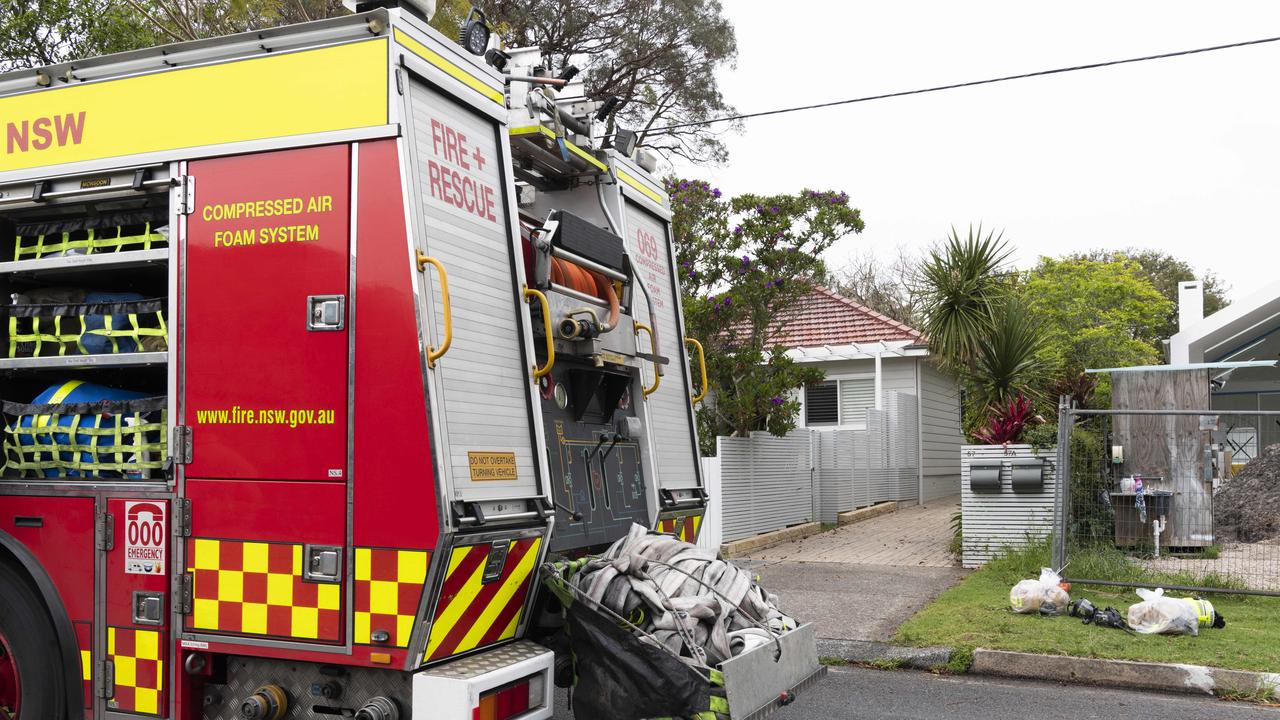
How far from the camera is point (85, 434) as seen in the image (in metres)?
4.70

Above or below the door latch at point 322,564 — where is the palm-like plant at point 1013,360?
above

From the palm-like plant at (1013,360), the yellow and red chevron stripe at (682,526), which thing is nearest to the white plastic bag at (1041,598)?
the yellow and red chevron stripe at (682,526)

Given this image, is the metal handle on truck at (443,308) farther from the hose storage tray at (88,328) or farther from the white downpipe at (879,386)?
the white downpipe at (879,386)

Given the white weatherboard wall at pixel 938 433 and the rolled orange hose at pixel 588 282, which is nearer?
the rolled orange hose at pixel 588 282

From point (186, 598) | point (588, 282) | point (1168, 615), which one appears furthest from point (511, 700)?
point (1168, 615)

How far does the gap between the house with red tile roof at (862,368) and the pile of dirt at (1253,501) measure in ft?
23.2

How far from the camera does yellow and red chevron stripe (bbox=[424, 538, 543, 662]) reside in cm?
411

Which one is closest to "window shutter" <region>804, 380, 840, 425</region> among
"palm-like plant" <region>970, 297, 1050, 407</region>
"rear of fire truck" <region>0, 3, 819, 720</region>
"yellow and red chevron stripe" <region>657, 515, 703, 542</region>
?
"palm-like plant" <region>970, 297, 1050, 407</region>

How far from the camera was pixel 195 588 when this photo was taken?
4402 mm

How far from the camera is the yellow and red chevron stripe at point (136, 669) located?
4449mm

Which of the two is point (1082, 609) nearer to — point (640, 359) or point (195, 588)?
point (640, 359)

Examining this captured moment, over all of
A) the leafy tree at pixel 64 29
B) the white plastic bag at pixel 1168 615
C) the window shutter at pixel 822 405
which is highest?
the leafy tree at pixel 64 29

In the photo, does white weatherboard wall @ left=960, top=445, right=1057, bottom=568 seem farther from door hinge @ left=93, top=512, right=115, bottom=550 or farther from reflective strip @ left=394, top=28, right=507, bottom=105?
door hinge @ left=93, top=512, right=115, bottom=550

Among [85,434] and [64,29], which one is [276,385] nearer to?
[85,434]
